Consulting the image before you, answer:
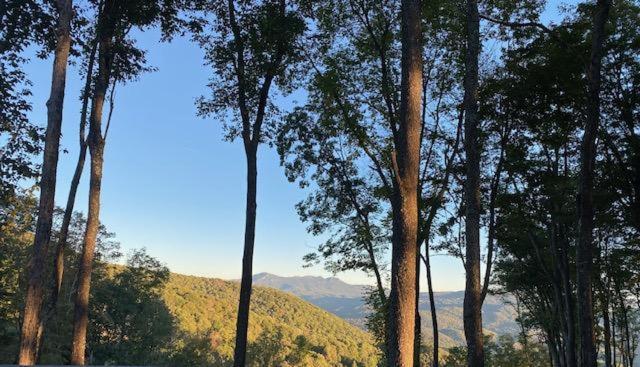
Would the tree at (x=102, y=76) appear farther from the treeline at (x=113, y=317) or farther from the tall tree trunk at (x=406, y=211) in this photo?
the tall tree trunk at (x=406, y=211)

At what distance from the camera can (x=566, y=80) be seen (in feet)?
45.3

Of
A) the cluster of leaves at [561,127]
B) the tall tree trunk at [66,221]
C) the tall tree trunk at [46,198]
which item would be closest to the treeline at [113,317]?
the tall tree trunk at [66,221]

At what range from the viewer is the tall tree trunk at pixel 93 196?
11.6m

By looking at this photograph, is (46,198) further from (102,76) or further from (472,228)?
(472,228)

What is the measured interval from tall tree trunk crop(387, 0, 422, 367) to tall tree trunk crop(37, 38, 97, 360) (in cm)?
1000

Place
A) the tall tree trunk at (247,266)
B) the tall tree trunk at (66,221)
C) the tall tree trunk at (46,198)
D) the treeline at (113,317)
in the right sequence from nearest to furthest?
the tall tree trunk at (46,198), the tall tree trunk at (247,266), the tall tree trunk at (66,221), the treeline at (113,317)

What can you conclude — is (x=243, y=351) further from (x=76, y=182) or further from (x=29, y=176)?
(x=29, y=176)

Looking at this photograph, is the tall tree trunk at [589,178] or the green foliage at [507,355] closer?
the tall tree trunk at [589,178]

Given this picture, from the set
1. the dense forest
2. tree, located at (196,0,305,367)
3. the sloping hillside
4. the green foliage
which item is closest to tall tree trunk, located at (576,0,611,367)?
the dense forest

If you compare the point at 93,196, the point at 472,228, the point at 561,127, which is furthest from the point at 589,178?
the point at 93,196

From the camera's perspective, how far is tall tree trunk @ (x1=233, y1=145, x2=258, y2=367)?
11.9m

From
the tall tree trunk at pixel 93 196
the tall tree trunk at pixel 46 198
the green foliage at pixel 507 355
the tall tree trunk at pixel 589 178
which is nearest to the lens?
the tall tree trunk at pixel 46 198

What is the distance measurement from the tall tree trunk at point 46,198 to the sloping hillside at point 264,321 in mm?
51166

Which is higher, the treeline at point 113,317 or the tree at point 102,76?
the tree at point 102,76
